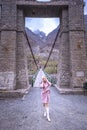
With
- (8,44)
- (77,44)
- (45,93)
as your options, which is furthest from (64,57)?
(45,93)

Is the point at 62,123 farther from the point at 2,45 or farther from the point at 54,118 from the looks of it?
the point at 2,45

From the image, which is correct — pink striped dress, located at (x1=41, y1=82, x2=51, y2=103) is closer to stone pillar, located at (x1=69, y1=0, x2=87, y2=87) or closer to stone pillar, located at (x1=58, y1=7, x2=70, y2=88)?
stone pillar, located at (x1=69, y1=0, x2=87, y2=87)

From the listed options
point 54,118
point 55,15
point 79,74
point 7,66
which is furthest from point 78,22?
point 54,118

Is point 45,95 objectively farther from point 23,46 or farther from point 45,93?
point 23,46

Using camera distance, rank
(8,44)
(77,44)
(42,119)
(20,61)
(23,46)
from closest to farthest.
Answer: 1. (42,119)
2. (8,44)
3. (77,44)
4. (20,61)
5. (23,46)

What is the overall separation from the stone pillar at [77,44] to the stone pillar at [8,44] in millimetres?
3237

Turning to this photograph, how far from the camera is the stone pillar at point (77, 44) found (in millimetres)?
10094

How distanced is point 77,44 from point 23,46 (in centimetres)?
312

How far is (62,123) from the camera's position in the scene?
4578mm

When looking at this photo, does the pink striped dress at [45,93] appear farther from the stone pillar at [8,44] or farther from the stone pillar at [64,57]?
the stone pillar at [64,57]

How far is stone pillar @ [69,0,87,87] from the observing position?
10.1 meters

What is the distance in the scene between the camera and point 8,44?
33.4 feet

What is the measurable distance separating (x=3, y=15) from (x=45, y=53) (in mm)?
41999

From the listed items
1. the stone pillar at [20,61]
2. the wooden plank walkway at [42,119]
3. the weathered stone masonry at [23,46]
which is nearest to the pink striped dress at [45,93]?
the wooden plank walkway at [42,119]
